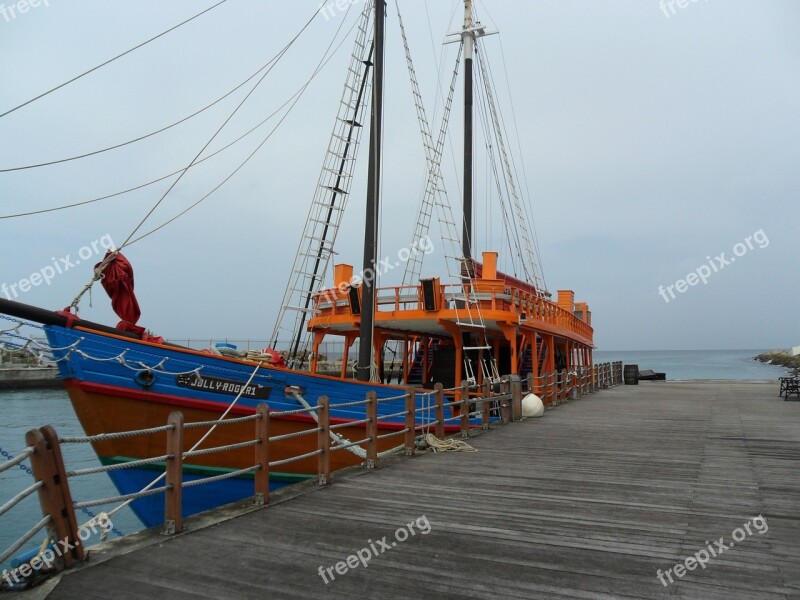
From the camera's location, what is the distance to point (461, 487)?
6.42m

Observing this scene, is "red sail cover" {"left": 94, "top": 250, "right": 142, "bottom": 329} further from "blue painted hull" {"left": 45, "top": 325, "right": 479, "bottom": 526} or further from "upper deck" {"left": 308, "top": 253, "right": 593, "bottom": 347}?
"upper deck" {"left": 308, "top": 253, "right": 593, "bottom": 347}

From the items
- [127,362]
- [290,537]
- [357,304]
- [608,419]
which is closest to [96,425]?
[127,362]

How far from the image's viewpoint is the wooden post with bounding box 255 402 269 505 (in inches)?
218

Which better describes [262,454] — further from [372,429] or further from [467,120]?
[467,120]

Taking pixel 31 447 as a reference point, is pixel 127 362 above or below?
above

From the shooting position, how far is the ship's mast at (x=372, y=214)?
10.9 m

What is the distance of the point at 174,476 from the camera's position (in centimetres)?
468

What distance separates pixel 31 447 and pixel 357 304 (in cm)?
→ 994

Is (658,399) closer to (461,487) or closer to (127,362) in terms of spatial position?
(461,487)

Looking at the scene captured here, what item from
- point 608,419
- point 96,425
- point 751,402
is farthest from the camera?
point 751,402

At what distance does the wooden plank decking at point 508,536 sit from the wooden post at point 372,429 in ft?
0.81

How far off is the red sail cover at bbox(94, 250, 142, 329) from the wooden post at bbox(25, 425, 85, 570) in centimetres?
503

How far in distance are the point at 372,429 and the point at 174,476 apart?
3.13 metres

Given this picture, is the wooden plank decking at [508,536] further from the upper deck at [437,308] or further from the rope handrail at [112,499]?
the upper deck at [437,308]
